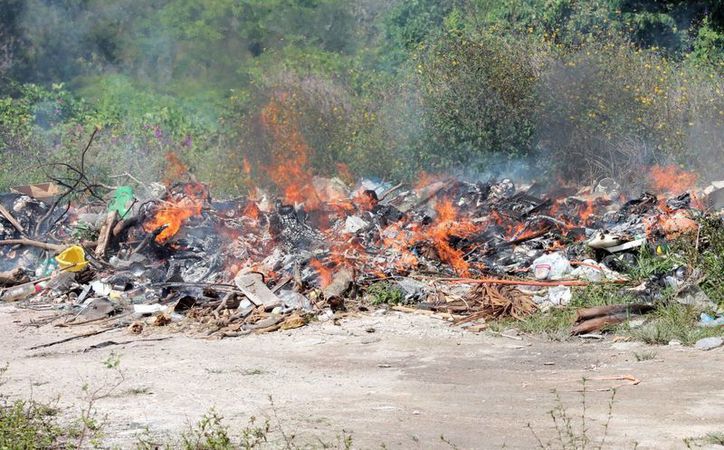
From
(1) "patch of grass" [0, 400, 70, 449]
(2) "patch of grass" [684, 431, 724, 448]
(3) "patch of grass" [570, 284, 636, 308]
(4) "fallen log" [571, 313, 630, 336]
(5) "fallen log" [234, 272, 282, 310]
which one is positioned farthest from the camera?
(5) "fallen log" [234, 272, 282, 310]

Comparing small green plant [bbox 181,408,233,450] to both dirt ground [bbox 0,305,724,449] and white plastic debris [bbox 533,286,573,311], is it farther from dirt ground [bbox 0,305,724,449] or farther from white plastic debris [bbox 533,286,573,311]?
white plastic debris [bbox 533,286,573,311]

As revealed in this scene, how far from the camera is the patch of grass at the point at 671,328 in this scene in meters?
7.95

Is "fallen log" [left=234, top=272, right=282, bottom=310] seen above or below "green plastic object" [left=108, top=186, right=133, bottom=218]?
above

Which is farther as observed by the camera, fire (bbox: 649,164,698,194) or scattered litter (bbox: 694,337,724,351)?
fire (bbox: 649,164,698,194)

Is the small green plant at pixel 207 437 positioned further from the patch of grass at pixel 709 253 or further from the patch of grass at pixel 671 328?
the patch of grass at pixel 709 253

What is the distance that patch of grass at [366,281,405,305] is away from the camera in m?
10.2

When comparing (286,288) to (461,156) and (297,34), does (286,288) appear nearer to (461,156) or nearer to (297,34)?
(461,156)

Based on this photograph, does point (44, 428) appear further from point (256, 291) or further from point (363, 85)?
point (363, 85)

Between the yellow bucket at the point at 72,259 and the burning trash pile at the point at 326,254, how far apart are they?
0.7 inches

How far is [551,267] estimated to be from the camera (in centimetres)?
1034

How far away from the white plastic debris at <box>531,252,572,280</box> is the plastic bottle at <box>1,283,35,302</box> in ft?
21.8

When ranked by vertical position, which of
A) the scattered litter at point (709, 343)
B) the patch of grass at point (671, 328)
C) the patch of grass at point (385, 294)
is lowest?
the patch of grass at point (385, 294)

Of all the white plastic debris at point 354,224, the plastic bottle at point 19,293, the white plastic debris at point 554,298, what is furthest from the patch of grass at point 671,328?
the plastic bottle at point 19,293

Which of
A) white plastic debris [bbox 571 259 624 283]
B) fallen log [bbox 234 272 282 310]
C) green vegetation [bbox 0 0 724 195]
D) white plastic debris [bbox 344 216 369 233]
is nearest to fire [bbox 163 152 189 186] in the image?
green vegetation [bbox 0 0 724 195]
